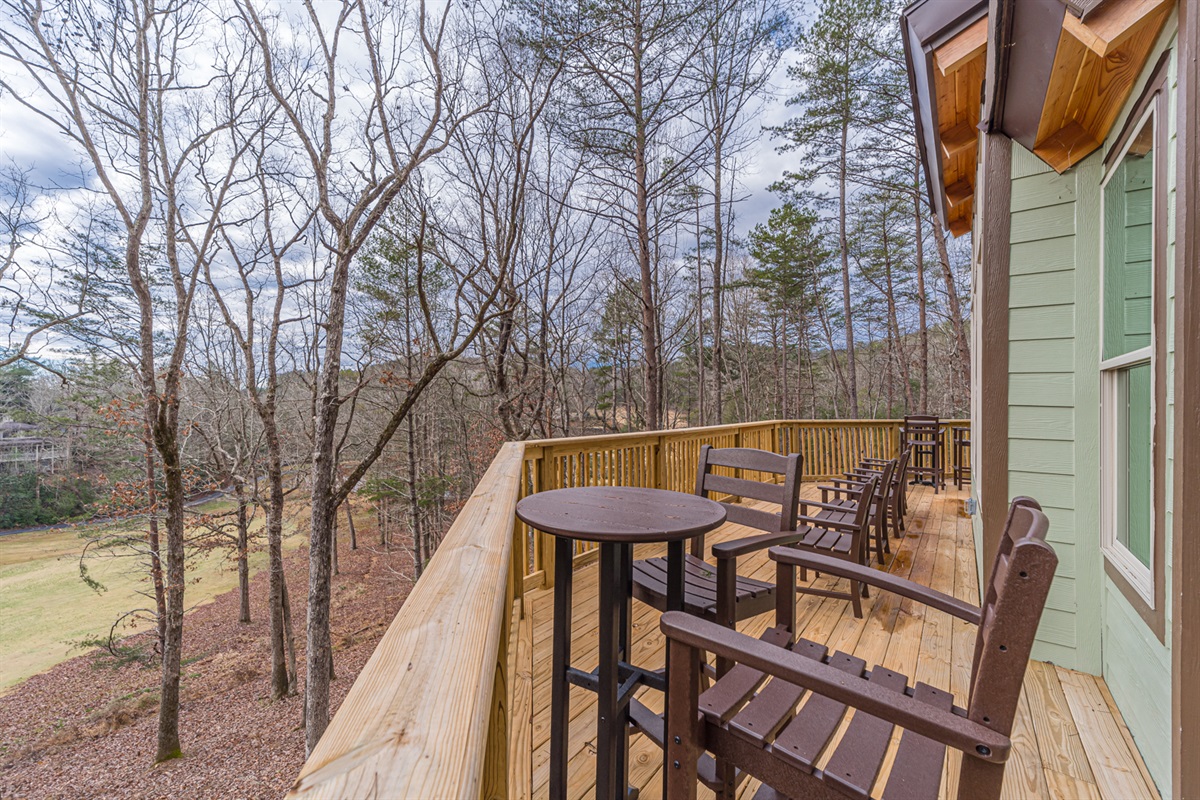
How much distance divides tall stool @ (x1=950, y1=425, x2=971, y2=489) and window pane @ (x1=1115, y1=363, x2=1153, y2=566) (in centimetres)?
555

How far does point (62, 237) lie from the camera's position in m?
7.45

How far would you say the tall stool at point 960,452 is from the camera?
6.58m

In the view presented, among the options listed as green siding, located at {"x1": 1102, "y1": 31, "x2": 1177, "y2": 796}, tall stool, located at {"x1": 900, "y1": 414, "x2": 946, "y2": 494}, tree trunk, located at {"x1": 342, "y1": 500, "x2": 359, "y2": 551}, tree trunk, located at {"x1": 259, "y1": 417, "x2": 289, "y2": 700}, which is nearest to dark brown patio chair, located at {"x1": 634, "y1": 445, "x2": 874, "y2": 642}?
green siding, located at {"x1": 1102, "y1": 31, "x2": 1177, "y2": 796}

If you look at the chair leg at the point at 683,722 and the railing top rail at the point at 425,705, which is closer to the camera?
the railing top rail at the point at 425,705

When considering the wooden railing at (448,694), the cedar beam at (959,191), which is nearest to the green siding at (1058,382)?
the cedar beam at (959,191)

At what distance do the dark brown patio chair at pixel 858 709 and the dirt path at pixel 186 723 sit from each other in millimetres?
9163

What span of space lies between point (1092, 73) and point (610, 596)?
7.79ft

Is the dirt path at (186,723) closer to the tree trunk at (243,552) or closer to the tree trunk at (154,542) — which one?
the tree trunk at (243,552)

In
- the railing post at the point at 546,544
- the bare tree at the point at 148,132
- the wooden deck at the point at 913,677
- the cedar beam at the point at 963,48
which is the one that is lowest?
the wooden deck at the point at 913,677

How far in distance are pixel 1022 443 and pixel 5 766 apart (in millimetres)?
14169

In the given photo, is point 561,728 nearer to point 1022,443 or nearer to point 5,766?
point 1022,443

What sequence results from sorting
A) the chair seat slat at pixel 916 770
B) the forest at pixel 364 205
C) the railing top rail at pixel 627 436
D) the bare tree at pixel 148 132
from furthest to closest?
the forest at pixel 364 205 → the bare tree at pixel 148 132 → the railing top rail at pixel 627 436 → the chair seat slat at pixel 916 770

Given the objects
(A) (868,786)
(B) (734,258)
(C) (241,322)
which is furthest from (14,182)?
(B) (734,258)

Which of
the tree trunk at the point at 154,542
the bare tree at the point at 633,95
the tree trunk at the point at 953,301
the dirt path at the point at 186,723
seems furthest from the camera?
the tree trunk at the point at 953,301
